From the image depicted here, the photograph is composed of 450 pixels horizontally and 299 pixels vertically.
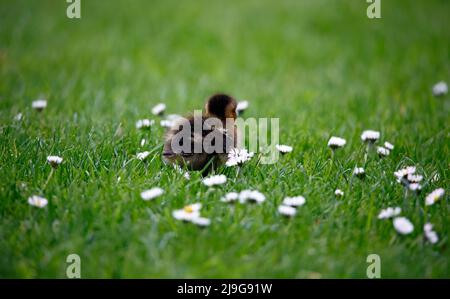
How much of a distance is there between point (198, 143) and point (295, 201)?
863 mm

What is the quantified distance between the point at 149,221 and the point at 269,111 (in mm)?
2882

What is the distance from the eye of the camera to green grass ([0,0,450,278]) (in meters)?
2.79

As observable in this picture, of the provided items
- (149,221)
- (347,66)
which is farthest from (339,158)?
(347,66)

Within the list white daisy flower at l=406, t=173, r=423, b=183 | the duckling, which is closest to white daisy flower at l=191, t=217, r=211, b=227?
the duckling

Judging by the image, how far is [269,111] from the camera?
557cm

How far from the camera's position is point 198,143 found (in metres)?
3.61

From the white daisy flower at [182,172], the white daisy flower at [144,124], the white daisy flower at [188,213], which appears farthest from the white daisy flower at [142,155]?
the white daisy flower at [188,213]

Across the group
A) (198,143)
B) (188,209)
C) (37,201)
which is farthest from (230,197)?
Result: (37,201)

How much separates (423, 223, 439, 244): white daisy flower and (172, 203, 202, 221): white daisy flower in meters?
1.35

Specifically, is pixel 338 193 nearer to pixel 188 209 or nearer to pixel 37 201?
pixel 188 209

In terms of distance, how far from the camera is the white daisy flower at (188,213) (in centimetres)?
289

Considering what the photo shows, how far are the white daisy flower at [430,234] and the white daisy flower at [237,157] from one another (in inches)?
50.6

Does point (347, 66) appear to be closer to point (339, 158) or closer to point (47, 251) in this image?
point (339, 158)

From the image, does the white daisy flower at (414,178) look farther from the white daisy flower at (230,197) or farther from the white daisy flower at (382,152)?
the white daisy flower at (230,197)
